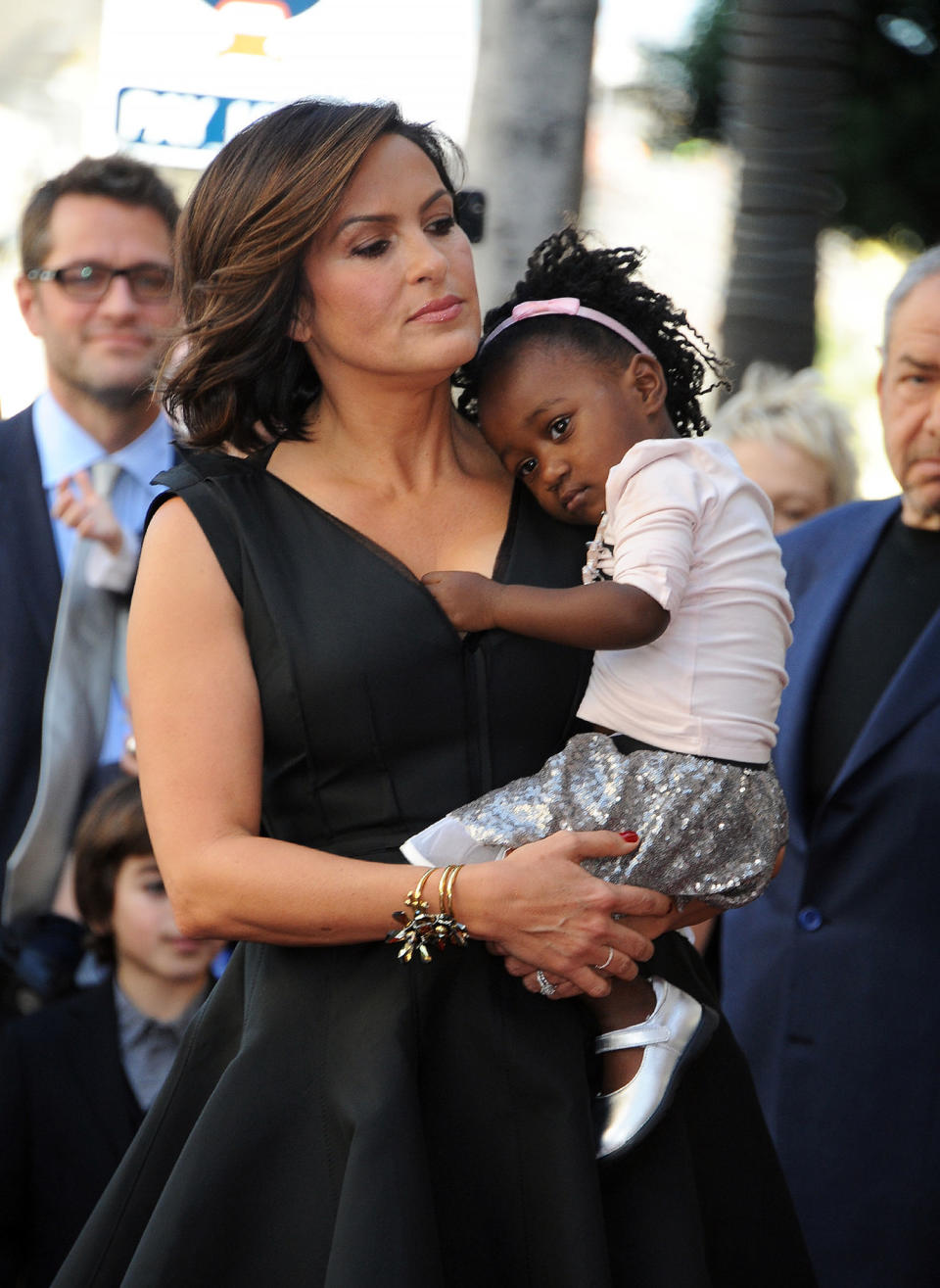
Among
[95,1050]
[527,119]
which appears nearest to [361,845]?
[95,1050]

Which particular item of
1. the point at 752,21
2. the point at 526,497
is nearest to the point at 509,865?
the point at 526,497

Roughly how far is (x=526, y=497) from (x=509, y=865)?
0.76 m

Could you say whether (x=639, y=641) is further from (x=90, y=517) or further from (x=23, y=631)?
(x=23, y=631)

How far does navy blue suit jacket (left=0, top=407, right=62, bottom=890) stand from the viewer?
397 cm

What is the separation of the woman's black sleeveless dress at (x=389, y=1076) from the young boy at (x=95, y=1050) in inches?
38.1

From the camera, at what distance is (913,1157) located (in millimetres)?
3469

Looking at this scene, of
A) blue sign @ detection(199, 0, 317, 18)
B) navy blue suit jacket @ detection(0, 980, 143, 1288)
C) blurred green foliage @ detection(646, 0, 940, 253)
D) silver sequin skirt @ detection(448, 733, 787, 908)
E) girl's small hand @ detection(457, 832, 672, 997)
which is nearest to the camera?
girl's small hand @ detection(457, 832, 672, 997)

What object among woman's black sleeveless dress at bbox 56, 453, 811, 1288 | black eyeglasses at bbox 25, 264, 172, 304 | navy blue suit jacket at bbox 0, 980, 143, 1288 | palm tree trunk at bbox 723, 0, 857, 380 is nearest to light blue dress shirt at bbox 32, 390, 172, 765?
black eyeglasses at bbox 25, 264, 172, 304

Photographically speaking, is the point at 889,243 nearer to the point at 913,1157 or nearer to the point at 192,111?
the point at 192,111

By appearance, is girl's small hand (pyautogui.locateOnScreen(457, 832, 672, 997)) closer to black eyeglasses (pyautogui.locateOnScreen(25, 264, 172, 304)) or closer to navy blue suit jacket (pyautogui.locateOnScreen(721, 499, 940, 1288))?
navy blue suit jacket (pyautogui.locateOnScreen(721, 499, 940, 1288))

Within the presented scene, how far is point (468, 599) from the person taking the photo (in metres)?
2.60

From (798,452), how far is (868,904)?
2.00 meters

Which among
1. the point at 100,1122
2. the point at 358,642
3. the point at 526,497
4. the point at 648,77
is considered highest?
the point at 648,77

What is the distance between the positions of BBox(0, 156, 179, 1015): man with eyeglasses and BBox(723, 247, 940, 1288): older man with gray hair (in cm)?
170
